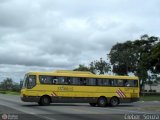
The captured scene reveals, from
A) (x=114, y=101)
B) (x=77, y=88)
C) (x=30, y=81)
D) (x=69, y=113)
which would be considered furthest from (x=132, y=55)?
(x=69, y=113)

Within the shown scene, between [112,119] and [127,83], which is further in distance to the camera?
[127,83]

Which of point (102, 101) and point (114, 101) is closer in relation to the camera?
point (102, 101)

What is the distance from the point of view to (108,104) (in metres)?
43.8

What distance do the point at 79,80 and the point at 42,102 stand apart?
163 inches

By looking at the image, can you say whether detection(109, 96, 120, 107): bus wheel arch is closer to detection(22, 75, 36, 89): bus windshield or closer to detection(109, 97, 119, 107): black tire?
detection(109, 97, 119, 107): black tire

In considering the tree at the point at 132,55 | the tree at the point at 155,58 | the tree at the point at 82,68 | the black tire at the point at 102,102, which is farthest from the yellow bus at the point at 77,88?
the tree at the point at 82,68

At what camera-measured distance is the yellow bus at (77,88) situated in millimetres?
40281

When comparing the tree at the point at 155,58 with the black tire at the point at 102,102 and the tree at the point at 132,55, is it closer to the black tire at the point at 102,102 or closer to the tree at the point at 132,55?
the tree at the point at 132,55

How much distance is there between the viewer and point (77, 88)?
41.9 m

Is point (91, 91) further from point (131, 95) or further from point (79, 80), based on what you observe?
point (131, 95)

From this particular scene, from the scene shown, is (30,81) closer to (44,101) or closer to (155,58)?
(44,101)

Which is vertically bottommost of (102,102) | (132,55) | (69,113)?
(69,113)

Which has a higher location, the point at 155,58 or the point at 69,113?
the point at 155,58

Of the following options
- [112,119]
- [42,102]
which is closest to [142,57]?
[42,102]
